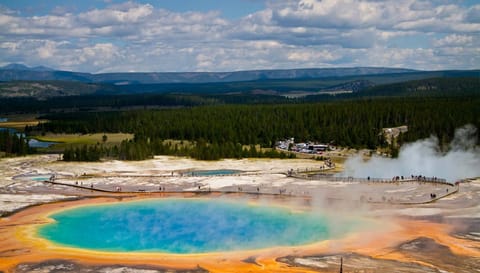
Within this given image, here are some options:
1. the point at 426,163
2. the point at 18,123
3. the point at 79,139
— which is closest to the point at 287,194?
the point at 426,163

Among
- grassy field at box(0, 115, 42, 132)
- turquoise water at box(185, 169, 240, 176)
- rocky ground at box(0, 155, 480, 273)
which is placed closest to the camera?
rocky ground at box(0, 155, 480, 273)

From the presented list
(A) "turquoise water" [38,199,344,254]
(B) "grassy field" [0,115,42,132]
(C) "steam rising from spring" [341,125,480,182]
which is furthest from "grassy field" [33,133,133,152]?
(A) "turquoise water" [38,199,344,254]

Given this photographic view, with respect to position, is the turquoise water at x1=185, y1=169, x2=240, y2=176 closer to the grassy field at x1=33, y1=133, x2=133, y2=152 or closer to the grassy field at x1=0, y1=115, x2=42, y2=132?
the grassy field at x1=33, y1=133, x2=133, y2=152

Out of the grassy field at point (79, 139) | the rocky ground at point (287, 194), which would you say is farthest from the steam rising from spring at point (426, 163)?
the grassy field at point (79, 139)

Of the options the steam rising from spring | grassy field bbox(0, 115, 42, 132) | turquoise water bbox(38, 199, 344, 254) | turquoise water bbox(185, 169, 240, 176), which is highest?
grassy field bbox(0, 115, 42, 132)

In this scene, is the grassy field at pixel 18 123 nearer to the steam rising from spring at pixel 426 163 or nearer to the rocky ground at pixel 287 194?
the rocky ground at pixel 287 194

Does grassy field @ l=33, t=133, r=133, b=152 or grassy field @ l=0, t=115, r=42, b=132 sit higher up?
grassy field @ l=0, t=115, r=42, b=132
